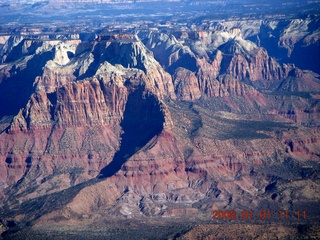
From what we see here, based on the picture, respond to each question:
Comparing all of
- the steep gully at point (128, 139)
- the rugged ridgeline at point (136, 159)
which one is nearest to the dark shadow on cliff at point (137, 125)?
the steep gully at point (128, 139)

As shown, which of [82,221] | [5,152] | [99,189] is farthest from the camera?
[5,152]

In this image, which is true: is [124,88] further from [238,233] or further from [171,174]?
[238,233]

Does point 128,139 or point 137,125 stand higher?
point 137,125

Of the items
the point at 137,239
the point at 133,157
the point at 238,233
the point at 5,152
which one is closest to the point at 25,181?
the point at 5,152
